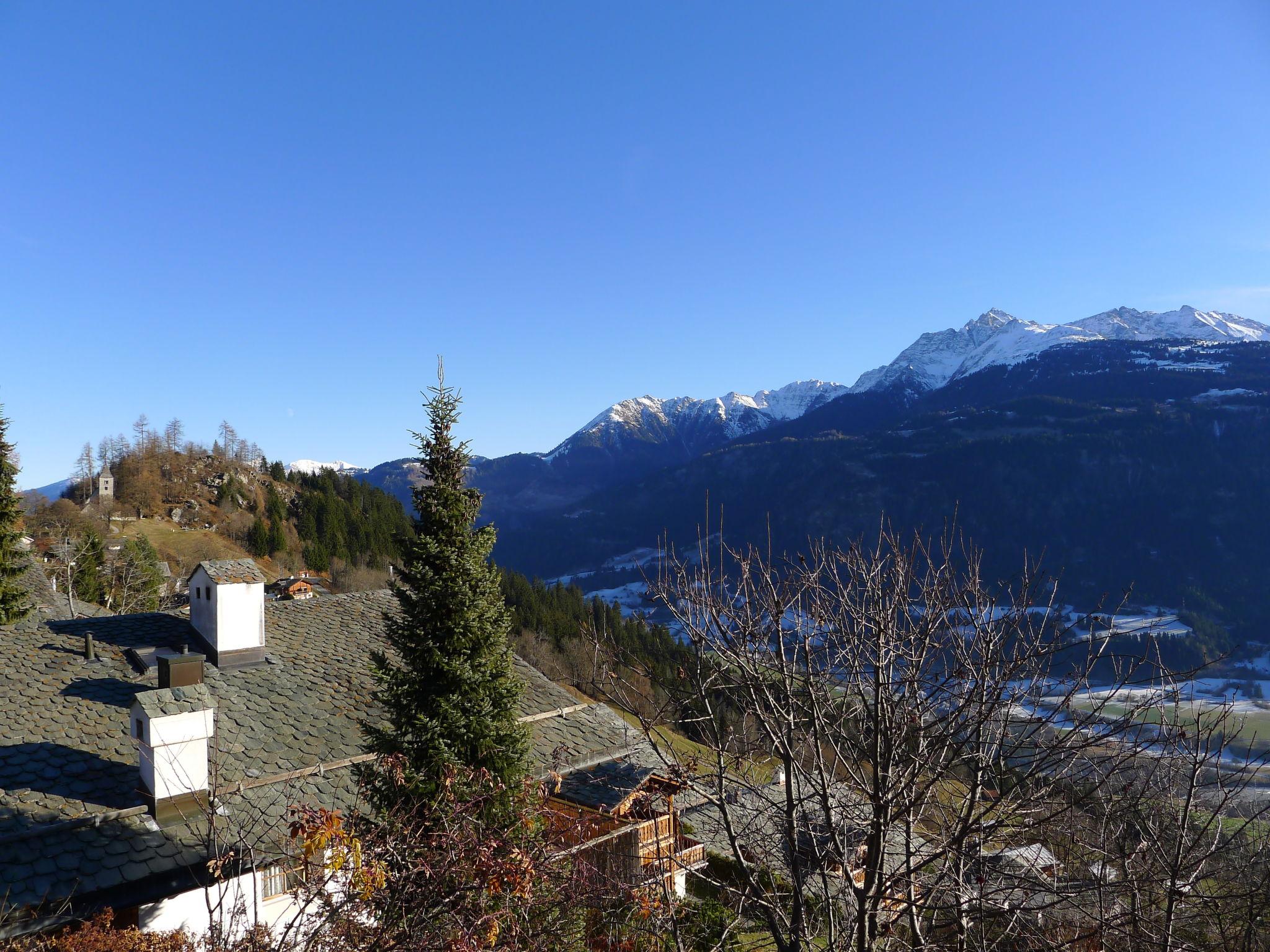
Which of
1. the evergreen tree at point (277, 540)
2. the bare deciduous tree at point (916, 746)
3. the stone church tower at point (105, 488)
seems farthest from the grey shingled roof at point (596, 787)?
the stone church tower at point (105, 488)

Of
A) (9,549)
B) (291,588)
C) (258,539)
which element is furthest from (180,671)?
(258,539)

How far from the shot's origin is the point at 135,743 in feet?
35.4

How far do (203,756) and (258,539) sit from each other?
249 feet

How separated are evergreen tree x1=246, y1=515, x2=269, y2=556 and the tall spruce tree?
7509 centimetres

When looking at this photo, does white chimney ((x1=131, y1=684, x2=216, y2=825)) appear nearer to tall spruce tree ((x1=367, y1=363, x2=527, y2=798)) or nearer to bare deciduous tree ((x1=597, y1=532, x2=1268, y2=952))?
→ tall spruce tree ((x1=367, y1=363, x2=527, y2=798))

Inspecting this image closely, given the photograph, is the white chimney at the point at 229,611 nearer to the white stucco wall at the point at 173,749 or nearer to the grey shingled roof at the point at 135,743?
the grey shingled roof at the point at 135,743

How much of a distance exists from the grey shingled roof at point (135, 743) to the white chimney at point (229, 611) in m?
0.35

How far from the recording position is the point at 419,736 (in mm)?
10445

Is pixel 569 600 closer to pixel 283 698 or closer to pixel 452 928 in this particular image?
pixel 283 698

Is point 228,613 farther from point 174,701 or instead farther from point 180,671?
point 174,701

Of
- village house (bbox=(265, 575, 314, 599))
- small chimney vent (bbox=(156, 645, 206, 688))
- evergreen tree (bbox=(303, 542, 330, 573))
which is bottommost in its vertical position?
evergreen tree (bbox=(303, 542, 330, 573))

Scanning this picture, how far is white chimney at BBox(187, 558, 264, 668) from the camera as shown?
13.8m

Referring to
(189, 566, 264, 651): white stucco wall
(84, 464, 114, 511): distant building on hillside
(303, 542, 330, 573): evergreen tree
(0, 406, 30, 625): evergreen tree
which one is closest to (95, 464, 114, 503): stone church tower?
(84, 464, 114, 511): distant building on hillside

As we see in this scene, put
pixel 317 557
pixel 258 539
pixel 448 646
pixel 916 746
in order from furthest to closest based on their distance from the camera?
pixel 317 557
pixel 258 539
pixel 448 646
pixel 916 746
